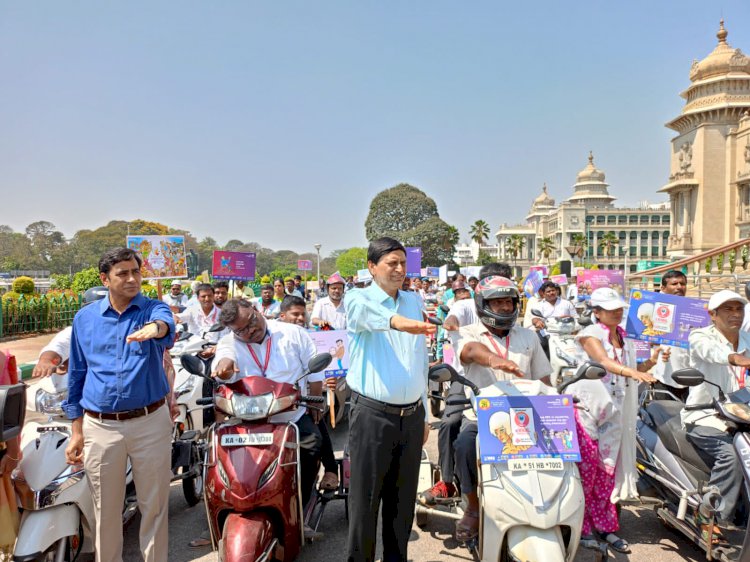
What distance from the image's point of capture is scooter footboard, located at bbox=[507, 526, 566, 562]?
107 inches

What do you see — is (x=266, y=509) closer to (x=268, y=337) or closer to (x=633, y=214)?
(x=268, y=337)

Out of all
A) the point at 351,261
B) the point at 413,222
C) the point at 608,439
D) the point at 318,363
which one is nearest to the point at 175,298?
the point at 318,363

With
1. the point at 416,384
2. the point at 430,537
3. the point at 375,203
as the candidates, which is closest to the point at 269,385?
the point at 416,384

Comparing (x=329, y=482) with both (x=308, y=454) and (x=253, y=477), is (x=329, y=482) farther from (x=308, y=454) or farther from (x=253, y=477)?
(x=253, y=477)

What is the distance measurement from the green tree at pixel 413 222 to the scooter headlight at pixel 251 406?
211ft

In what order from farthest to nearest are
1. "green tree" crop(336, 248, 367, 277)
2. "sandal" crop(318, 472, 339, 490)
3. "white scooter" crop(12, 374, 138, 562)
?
1. "green tree" crop(336, 248, 367, 277)
2. "sandal" crop(318, 472, 339, 490)
3. "white scooter" crop(12, 374, 138, 562)

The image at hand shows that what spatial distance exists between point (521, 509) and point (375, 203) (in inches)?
2866

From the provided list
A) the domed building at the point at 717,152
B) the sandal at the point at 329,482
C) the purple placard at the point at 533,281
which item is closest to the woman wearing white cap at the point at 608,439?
the sandal at the point at 329,482

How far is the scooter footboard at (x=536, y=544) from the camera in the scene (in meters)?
2.71

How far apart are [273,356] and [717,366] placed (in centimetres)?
334

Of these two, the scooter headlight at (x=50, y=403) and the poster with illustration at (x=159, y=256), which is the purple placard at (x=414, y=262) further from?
the scooter headlight at (x=50, y=403)

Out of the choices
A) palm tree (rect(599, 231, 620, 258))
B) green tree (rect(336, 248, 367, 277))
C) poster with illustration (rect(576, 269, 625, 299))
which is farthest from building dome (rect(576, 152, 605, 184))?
poster with illustration (rect(576, 269, 625, 299))

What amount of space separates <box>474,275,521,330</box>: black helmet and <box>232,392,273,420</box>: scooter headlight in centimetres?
149

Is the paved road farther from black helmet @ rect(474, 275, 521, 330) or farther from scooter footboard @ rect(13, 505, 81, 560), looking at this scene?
black helmet @ rect(474, 275, 521, 330)
